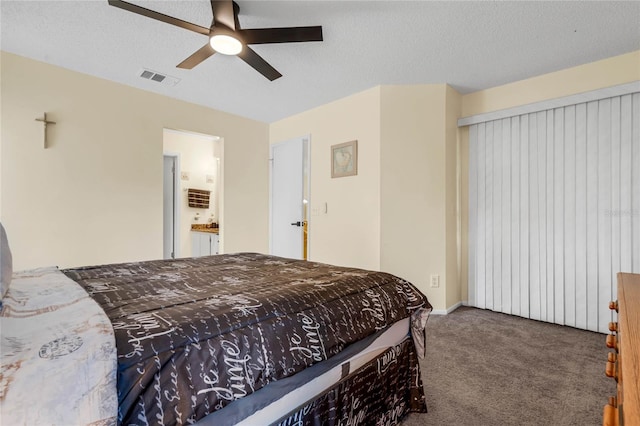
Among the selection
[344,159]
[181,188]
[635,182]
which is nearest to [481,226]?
[635,182]

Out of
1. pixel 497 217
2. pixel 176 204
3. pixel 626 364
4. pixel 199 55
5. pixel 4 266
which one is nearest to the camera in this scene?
pixel 626 364

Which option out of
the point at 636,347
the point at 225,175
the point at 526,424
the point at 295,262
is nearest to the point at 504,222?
the point at 526,424

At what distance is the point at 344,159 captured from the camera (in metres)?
3.63

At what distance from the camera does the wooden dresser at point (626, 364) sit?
51cm

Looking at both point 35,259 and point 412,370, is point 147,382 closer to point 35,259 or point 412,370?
point 412,370

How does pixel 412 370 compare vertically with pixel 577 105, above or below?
below

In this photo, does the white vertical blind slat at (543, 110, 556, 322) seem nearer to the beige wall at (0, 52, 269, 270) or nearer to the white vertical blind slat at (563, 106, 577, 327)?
the white vertical blind slat at (563, 106, 577, 327)

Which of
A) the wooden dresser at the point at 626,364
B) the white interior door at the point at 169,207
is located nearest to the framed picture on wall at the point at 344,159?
the wooden dresser at the point at 626,364

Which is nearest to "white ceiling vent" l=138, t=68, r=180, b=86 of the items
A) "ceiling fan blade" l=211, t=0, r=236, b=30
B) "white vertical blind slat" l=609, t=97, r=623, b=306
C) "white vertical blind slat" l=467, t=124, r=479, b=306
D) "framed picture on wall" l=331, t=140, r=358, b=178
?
"ceiling fan blade" l=211, t=0, r=236, b=30

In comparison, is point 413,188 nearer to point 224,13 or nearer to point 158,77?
point 224,13

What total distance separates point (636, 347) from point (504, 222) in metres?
2.75

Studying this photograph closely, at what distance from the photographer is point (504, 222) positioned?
321 centimetres

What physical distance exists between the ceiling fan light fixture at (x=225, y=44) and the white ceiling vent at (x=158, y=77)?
134 centimetres

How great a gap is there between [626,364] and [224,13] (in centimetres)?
226
